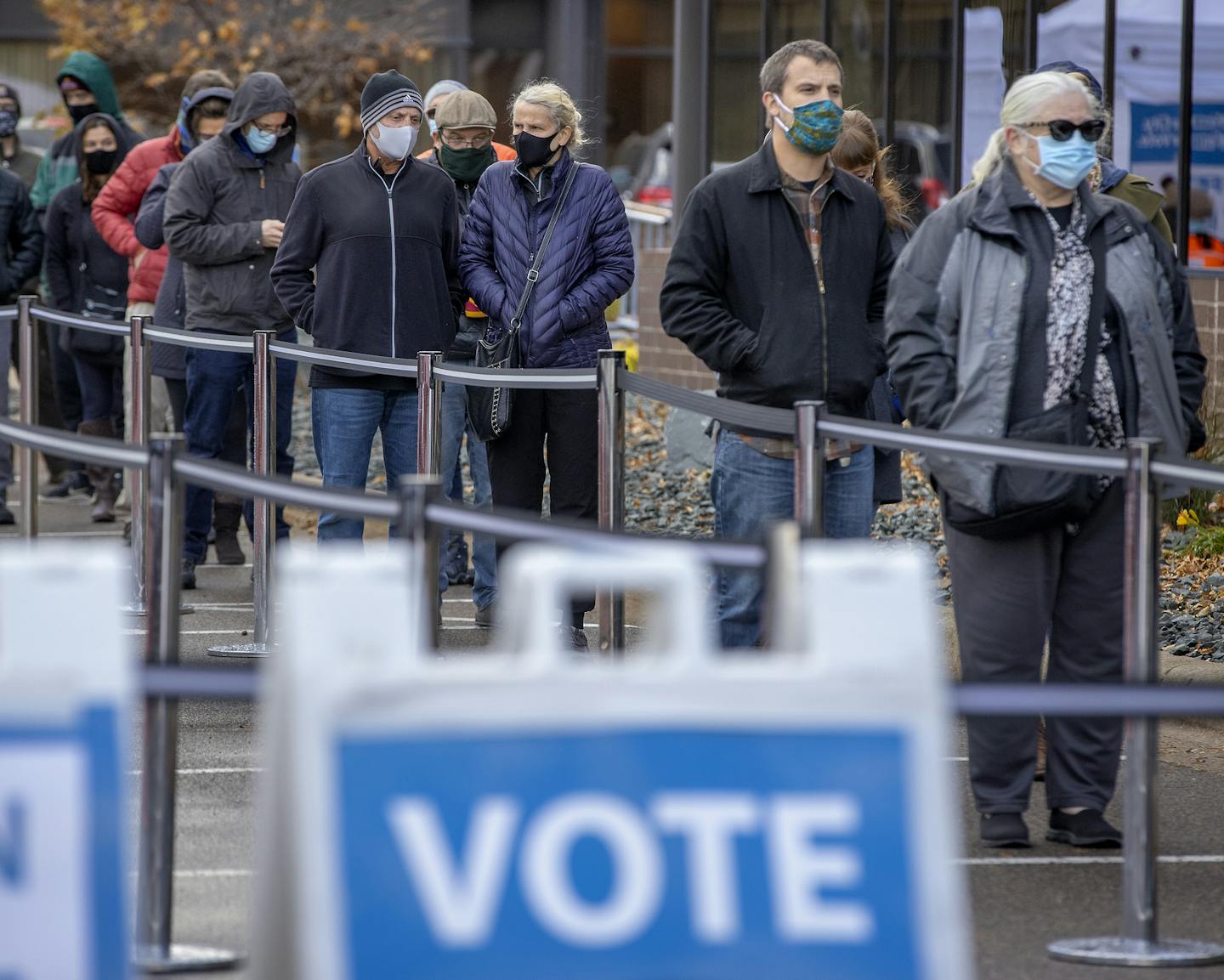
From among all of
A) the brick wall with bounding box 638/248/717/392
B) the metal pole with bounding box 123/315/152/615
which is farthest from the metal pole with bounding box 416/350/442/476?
the brick wall with bounding box 638/248/717/392

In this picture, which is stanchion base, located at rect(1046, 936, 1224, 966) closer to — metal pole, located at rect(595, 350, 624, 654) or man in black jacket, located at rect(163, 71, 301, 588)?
metal pole, located at rect(595, 350, 624, 654)

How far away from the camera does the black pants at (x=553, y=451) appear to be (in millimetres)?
7973

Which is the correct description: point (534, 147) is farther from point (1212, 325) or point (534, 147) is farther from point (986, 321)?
point (1212, 325)

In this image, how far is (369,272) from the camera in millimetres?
8289

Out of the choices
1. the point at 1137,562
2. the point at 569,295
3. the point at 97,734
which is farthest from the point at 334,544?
the point at 97,734

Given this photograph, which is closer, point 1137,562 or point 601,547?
point 601,547

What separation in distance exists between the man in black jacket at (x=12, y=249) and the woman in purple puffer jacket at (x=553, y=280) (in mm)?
4703

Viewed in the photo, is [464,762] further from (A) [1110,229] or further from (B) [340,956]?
(A) [1110,229]

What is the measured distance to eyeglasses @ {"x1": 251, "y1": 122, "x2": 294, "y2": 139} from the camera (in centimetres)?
920

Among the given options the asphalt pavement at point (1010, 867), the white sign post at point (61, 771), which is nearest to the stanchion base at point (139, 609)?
the asphalt pavement at point (1010, 867)

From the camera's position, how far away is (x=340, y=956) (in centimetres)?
276

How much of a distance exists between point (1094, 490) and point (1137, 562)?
0.79 metres

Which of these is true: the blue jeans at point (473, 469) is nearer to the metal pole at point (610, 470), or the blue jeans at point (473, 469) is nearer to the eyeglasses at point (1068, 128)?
the metal pole at point (610, 470)

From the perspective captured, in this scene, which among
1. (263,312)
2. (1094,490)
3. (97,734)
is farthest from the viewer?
(263,312)
